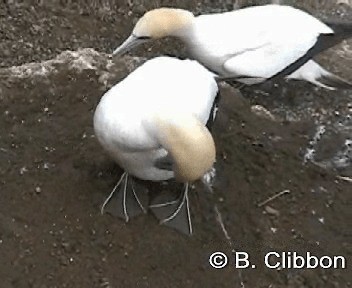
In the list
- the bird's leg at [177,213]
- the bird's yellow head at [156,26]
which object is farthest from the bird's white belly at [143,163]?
the bird's yellow head at [156,26]

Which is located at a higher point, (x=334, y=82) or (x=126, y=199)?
(x=126, y=199)

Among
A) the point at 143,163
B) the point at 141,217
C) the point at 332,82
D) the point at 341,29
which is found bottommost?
the point at 332,82

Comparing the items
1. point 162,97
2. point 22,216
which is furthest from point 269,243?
point 22,216

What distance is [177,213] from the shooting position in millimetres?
3334

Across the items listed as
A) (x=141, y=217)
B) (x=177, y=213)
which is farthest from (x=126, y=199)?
(x=177, y=213)

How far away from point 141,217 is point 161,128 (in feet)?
1.63

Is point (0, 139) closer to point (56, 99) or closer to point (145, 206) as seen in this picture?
point (56, 99)

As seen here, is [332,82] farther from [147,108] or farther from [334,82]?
[147,108]

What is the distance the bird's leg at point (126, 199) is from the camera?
3338mm

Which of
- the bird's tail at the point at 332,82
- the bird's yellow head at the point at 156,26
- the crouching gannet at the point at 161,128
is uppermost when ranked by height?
the crouching gannet at the point at 161,128

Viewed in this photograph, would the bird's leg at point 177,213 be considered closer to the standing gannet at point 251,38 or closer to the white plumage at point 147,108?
the white plumage at point 147,108

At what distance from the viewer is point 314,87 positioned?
4.60m

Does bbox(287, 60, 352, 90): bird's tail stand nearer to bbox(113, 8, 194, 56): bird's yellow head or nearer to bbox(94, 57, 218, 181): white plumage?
bbox(113, 8, 194, 56): bird's yellow head

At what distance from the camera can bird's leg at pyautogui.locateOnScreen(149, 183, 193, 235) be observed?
10.9 ft
